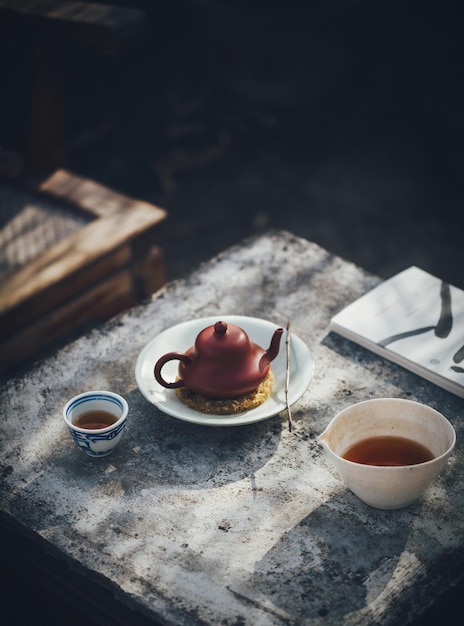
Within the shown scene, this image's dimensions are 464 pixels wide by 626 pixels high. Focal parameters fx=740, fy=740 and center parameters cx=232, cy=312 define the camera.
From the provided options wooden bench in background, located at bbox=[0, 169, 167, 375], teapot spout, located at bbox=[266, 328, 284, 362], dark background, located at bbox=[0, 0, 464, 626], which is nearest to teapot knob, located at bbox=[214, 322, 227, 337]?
teapot spout, located at bbox=[266, 328, 284, 362]

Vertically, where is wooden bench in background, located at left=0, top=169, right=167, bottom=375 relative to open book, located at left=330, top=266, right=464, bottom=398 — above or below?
below

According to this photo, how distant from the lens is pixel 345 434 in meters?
1.59

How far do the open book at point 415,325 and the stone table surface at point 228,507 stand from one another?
0.04 meters

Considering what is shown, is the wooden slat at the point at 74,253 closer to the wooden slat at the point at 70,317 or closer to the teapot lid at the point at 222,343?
the wooden slat at the point at 70,317

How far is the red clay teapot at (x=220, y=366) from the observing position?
1.70 m

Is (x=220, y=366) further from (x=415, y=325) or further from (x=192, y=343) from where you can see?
(x=415, y=325)

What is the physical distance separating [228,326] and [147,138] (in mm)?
3037

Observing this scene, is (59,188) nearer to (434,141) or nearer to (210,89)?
(210,89)

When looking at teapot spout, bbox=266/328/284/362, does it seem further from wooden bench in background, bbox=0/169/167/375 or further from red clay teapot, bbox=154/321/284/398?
wooden bench in background, bbox=0/169/167/375

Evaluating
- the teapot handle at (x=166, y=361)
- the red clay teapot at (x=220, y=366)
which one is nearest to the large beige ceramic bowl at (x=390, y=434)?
the red clay teapot at (x=220, y=366)

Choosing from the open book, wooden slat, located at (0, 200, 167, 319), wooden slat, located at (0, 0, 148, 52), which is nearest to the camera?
the open book

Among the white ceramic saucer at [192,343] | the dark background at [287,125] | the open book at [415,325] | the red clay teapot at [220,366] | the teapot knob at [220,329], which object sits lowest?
the dark background at [287,125]

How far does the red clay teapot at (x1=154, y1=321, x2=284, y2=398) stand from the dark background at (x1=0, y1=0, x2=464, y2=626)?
197 cm

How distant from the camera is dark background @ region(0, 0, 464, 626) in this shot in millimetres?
3891
